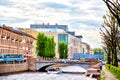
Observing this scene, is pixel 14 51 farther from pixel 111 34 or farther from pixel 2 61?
pixel 111 34

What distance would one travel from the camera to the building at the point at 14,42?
101 meters

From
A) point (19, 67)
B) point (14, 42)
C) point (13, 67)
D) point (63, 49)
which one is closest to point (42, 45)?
point (14, 42)

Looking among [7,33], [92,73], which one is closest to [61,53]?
[7,33]

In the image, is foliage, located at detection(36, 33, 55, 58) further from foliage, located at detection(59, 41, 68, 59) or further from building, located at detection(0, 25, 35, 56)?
foliage, located at detection(59, 41, 68, 59)

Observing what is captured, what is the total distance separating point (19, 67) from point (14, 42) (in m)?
17.7

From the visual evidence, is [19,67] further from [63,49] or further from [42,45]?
[63,49]

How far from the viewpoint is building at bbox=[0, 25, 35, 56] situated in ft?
332

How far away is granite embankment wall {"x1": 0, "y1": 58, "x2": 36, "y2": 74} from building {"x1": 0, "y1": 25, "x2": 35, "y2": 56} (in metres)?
6.27

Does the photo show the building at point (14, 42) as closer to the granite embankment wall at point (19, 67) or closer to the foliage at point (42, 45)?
the foliage at point (42, 45)

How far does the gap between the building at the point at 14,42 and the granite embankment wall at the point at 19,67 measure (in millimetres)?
6275

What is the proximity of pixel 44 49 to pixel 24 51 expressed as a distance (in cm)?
826

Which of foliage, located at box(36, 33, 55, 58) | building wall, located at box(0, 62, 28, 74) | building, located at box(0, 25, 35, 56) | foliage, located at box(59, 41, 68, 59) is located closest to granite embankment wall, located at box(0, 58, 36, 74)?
building wall, located at box(0, 62, 28, 74)

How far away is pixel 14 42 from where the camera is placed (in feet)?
371

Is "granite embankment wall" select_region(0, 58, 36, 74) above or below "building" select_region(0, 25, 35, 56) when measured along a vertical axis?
below
